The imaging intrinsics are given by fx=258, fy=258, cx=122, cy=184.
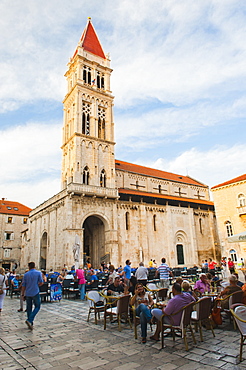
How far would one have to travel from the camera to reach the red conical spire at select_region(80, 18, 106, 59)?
112 ft

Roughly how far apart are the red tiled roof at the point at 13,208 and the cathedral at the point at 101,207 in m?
11.2

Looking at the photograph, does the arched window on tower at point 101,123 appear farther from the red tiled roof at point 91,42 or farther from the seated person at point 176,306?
the seated person at point 176,306

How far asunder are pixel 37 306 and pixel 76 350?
7.51 ft

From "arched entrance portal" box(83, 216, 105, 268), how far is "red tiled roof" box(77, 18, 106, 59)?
872 inches

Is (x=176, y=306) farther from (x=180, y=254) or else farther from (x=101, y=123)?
(x=180, y=254)

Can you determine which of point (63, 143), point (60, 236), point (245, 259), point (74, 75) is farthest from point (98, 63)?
point (245, 259)

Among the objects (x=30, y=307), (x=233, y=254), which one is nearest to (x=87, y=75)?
(x=233, y=254)

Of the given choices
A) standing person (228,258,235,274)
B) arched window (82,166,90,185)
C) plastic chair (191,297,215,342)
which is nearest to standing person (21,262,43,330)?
plastic chair (191,297,215,342)

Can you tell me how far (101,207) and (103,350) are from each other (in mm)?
21652

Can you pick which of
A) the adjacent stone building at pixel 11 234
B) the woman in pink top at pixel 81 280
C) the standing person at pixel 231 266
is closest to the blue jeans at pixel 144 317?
the woman in pink top at pixel 81 280

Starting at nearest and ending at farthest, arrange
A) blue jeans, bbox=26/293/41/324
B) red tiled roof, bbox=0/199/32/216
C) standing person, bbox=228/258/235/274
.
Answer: blue jeans, bbox=26/293/41/324
standing person, bbox=228/258/235/274
red tiled roof, bbox=0/199/32/216

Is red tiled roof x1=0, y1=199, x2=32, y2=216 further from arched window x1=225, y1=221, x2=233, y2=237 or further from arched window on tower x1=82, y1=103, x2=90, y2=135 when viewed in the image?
arched window x1=225, y1=221, x2=233, y2=237

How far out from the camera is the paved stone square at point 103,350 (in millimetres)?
4594

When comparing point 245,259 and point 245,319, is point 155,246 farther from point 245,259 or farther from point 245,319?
point 245,319
